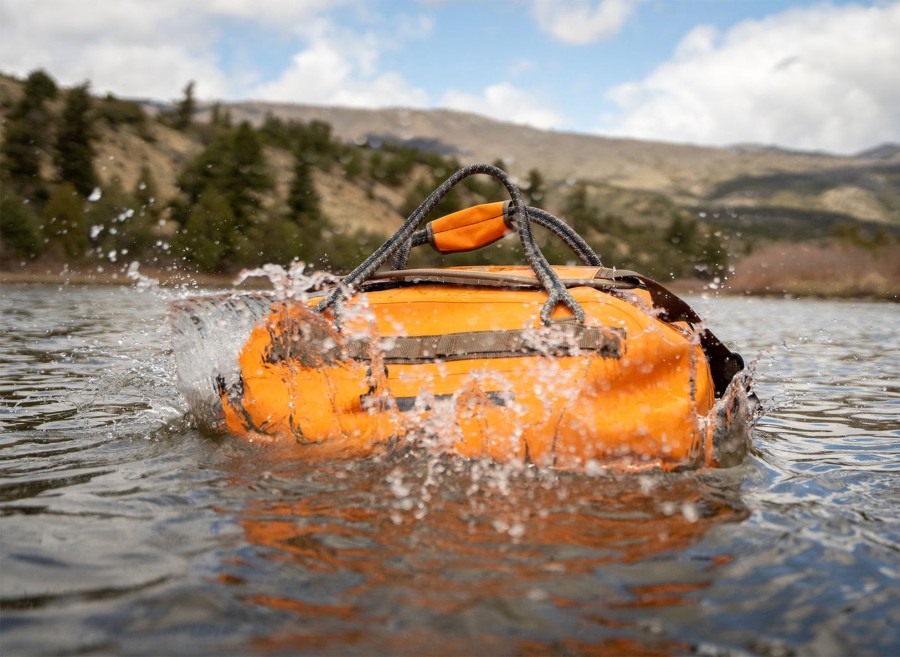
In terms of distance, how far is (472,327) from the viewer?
3.16m

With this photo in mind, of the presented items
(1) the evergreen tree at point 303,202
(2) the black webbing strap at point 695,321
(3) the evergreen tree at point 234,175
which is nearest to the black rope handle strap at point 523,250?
(2) the black webbing strap at point 695,321

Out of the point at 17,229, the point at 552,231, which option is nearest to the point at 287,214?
the point at 17,229

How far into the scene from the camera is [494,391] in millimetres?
2990

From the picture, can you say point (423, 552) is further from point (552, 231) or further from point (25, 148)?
point (25, 148)

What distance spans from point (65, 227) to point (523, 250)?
25.8 m

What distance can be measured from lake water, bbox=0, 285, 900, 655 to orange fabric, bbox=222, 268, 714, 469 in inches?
4.4

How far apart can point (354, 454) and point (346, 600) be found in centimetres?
120

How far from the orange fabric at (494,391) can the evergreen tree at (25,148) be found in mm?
33860

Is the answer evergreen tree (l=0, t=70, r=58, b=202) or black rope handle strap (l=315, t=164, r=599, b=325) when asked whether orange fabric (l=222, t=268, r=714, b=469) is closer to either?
black rope handle strap (l=315, t=164, r=599, b=325)

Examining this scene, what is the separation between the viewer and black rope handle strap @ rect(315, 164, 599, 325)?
3.16 m

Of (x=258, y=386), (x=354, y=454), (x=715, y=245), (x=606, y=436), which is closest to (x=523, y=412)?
(x=606, y=436)

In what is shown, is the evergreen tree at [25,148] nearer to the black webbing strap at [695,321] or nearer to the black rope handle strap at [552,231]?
the black rope handle strap at [552,231]

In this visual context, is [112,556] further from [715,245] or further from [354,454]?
[715,245]

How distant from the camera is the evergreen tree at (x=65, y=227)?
81.8ft
